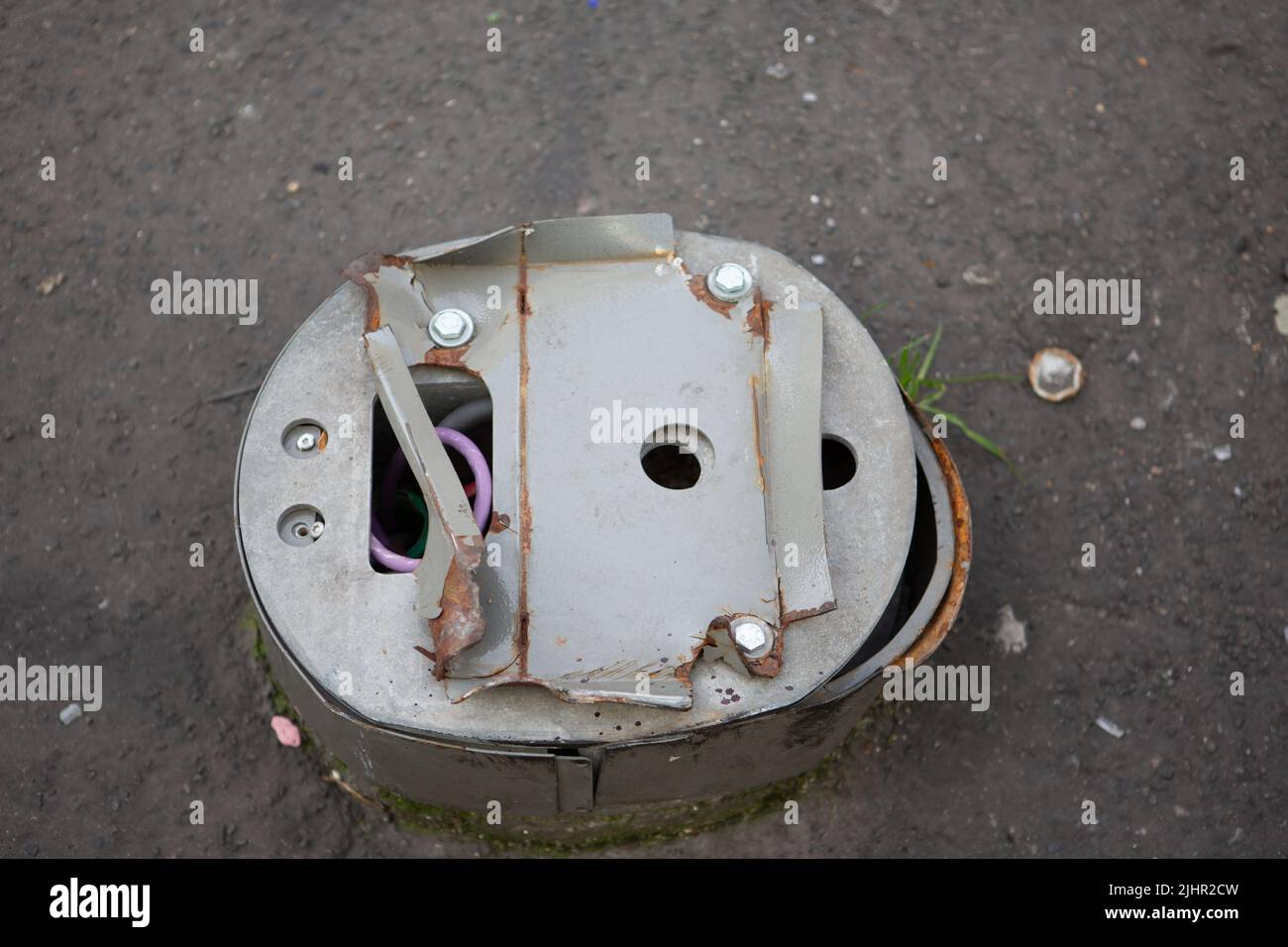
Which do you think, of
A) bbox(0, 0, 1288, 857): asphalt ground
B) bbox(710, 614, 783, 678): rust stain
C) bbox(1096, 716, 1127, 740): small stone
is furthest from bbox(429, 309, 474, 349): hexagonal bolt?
bbox(1096, 716, 1127, 740): small stone

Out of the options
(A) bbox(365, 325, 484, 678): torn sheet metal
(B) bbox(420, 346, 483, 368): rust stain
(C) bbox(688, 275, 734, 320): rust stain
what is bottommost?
(A) bbox(365, 325, 484, 678): torn sheet metal

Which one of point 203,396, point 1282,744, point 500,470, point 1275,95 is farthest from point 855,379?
point 1275,95

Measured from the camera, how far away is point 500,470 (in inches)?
90.9

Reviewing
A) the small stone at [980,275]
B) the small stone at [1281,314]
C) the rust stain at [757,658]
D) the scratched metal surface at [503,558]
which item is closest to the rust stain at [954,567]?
the scratched metal surface at [503,558]

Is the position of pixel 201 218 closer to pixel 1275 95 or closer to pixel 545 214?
pixel 545 214

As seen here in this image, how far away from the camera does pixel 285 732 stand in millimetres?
2797

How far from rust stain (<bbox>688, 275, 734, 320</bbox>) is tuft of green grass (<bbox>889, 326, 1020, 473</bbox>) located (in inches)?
26.0

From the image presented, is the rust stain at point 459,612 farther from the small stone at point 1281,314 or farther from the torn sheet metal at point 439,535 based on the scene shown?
the small stone at point 1281,314

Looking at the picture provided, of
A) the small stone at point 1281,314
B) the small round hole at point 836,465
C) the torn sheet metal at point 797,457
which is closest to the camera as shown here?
the torn sheet metal at point 797,457

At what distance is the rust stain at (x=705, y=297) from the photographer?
2457 millimetres

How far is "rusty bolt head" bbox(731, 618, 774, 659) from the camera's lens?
7.29 ft

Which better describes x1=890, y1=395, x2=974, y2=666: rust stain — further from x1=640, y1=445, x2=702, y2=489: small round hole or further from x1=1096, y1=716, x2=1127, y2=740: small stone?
x1=1096, y1=716, x2=1127, y2=740: small stone

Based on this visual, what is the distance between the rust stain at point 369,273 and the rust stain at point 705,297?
0.49 meters

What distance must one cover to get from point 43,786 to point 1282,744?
7.94 feet
